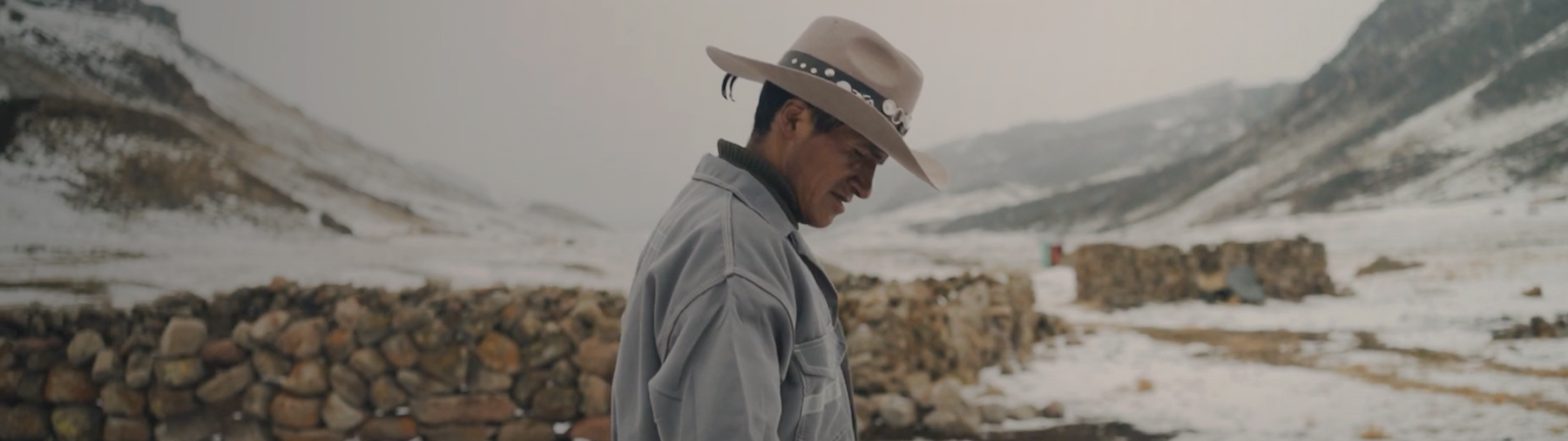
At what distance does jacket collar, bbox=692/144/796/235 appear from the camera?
37.7 inches

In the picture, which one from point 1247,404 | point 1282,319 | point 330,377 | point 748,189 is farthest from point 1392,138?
point 748,189

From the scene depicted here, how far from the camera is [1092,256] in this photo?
23.7ft

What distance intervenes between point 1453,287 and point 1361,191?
96 cm

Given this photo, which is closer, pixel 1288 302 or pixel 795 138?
pixel 795 138

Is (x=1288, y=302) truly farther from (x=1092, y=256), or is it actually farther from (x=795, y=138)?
(x=795, y=138)

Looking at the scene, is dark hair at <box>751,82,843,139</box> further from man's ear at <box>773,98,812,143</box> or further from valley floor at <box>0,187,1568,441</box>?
valley floor at <box>0,187,1568,441</box>

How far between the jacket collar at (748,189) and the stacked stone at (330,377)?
7.90 feet

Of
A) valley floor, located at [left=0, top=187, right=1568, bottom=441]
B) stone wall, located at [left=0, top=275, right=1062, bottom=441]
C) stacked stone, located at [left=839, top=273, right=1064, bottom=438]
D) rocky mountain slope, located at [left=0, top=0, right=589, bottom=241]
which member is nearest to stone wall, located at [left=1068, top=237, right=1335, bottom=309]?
valley floor, located at [left=0, top=187, right=1568, bottom=441]

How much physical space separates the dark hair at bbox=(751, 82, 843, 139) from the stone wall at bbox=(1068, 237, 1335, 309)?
6.14 meters

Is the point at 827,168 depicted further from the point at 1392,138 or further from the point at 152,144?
the point at 1392,138

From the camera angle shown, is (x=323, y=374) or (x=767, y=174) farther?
(x=323, y=374)

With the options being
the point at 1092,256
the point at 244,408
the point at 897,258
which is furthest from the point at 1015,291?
the point at 244,408

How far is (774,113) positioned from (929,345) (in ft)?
11.8

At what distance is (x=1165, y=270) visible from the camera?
7.31 meters
